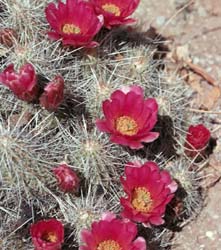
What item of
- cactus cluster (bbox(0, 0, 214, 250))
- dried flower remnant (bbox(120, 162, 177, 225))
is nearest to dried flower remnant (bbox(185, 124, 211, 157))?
cactus cluster (bbox(0, 0, 214, 250))

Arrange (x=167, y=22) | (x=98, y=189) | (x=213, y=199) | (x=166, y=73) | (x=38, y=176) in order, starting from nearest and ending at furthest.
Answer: (x=38, y=176)
(x=98, y=189)
(x=213, y=199)
(x=166, y=73)
(x=167, y=22)

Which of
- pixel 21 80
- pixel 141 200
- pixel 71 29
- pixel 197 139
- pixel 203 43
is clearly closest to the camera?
pixel 21 80

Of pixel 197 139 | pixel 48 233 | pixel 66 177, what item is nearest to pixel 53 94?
pixel 66 177

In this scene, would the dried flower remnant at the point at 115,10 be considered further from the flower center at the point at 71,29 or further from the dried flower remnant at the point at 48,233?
the dried flower remnant at the point at 48,233

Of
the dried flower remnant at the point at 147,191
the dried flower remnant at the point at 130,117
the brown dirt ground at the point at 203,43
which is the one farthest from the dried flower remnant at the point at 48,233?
the brown dirt ground at the point at 203,43

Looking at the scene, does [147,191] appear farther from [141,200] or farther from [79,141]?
[79,141]

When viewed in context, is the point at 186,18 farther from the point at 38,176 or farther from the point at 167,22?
the point at 38,176

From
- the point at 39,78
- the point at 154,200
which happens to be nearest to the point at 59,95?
the point at 39,78
